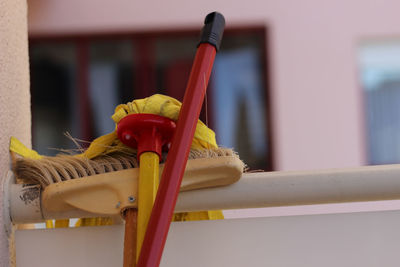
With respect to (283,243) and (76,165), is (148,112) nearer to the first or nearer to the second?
(76,165)

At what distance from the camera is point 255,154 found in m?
3.82

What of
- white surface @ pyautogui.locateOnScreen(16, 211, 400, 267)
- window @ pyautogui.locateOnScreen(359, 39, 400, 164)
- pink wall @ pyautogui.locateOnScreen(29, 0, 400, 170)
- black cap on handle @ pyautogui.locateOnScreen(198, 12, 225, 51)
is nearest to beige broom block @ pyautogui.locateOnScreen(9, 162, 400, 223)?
white surface @ pyautogui.locateOnScreen(16, 211, 400, 267)

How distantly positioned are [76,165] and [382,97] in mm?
3514

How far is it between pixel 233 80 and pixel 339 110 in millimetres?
701

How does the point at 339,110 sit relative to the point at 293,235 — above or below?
above

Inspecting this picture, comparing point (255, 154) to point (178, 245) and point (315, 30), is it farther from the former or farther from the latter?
point (178, 245)

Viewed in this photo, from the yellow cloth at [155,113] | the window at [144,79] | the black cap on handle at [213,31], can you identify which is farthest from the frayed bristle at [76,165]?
the window at [144,79]

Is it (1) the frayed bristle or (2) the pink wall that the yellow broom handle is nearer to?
(1) the frayed bristle

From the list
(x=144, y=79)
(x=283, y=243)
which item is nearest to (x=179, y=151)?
(x=283, y=243)

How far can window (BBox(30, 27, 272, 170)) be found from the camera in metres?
3.84

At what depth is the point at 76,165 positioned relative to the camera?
2.28 feet

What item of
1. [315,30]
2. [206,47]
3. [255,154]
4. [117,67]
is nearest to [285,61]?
[315,30]

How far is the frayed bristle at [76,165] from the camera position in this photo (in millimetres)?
683

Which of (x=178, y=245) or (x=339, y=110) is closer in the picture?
(x=178, y=245)
